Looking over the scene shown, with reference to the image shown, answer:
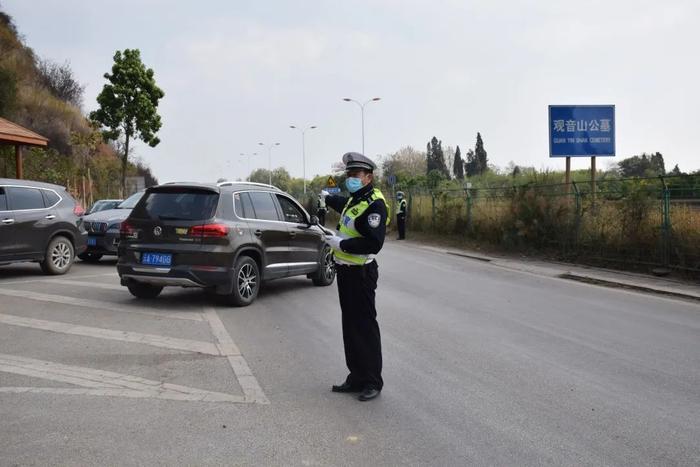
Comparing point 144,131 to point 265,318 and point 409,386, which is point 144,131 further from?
point 409,386

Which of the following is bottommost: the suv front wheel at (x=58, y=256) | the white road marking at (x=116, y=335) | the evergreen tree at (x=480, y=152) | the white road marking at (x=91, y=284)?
the white road marking at (x=116, y=335)

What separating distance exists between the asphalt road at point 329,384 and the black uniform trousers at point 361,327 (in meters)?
0.21

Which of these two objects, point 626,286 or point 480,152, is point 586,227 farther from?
point 480,152

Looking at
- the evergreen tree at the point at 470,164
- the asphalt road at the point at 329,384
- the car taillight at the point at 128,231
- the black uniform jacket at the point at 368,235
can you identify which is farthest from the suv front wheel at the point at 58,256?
the evergreen tree at the point at 470,164

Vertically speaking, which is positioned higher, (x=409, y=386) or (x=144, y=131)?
(x=144, y=131)

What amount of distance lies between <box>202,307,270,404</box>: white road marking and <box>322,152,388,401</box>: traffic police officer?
2.14ft

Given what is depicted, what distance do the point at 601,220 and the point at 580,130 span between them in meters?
4.31

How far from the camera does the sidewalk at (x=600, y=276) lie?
1170cm

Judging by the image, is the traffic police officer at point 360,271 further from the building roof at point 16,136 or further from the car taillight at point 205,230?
the building roof at point 16,136

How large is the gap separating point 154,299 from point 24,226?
3516 millimetres

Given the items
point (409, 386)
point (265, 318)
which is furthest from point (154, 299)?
point (409, 386)

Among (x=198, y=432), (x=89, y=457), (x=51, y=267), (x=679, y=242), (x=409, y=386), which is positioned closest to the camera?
(x=89, y=457)

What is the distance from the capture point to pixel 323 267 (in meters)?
11.4

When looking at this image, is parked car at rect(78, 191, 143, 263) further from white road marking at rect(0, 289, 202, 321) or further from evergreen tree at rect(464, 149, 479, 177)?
evergreen tree at rect(464, 149, 479, 177)
